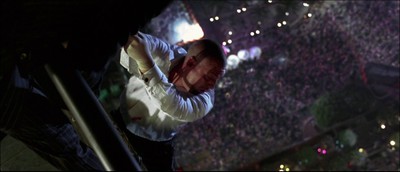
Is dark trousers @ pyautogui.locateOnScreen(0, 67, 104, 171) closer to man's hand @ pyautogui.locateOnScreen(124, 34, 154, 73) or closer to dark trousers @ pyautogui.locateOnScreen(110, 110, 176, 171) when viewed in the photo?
man's hand @ pyautogui.locateOnScreen(124, 34, 154, 73)

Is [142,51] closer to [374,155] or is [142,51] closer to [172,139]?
[172,139]

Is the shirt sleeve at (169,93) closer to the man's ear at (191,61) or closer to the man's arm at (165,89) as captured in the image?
the man's arm at (165,89)

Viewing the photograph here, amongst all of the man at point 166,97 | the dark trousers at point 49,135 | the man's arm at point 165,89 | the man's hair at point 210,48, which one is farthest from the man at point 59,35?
the man's hair at point 210,48

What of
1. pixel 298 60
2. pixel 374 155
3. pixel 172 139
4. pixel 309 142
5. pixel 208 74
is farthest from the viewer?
pixel 298 60

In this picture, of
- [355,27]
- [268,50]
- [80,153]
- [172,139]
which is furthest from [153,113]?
[355,27]

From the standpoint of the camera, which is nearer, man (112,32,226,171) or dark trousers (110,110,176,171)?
man (112,32,226,171)

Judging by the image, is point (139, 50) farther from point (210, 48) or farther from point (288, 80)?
point (288, 80)

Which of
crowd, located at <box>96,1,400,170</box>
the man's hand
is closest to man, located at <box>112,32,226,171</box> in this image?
the man's hand
